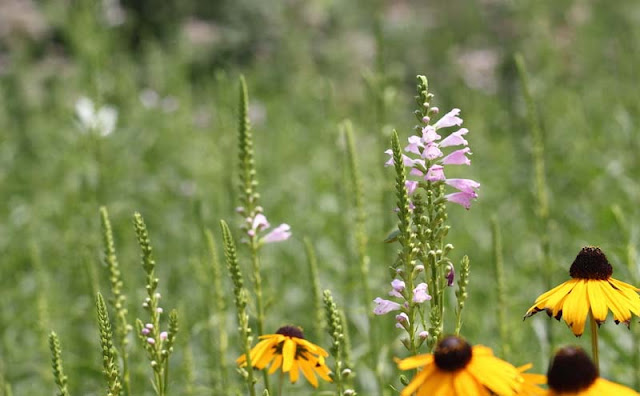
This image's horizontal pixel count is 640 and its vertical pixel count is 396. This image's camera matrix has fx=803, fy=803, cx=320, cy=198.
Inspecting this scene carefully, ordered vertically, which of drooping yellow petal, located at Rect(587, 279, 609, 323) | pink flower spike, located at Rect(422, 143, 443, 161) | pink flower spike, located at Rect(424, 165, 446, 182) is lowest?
drooping yellow petal, located at Rect(587, 279, 609, 323)

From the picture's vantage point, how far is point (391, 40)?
1144 centimetres

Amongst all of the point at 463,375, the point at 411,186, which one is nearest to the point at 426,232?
the point at 411,186

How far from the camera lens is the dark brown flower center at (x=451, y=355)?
3.99ft

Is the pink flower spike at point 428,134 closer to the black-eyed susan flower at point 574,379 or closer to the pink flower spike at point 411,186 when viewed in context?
the pink flower spike at point 411,186

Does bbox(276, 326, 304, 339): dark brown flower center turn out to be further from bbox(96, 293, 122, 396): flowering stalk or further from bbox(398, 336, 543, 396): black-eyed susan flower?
bbox(398, 336, 543, 396): black-eyed susan flower

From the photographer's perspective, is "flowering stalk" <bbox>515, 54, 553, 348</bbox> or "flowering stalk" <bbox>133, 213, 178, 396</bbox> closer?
"flowering stalk" <bbox>133, 213, 178, 396</bbox>

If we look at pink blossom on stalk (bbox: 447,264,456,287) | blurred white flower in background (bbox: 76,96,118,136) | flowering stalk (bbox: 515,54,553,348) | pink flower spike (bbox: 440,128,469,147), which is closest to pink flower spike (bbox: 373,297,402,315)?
pink blossom on stalk (bbox: 447,264,456,287)

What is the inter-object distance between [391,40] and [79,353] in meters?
8.10

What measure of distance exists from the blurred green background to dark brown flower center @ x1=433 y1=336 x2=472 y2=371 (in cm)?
77

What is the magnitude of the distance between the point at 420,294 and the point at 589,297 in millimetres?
317

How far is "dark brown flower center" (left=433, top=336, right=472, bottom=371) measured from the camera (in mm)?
1217

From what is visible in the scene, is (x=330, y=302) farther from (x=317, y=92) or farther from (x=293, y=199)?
(x=317, y=92)

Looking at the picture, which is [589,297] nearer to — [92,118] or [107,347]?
[107,347]

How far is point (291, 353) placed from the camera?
160 cm
